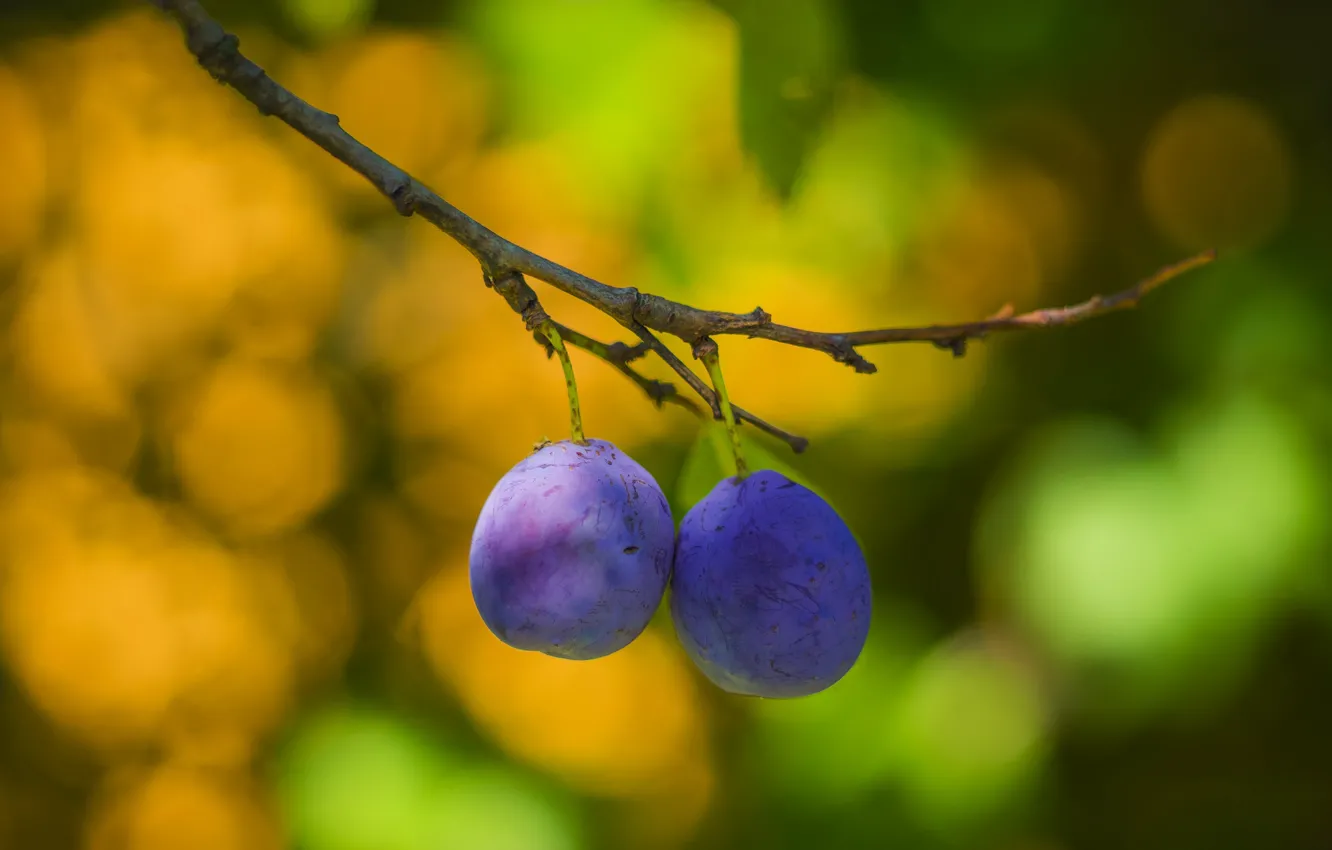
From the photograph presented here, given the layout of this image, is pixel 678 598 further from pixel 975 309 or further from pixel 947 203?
pixel 975 309

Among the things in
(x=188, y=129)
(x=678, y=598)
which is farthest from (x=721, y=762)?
(x=188, y=129)

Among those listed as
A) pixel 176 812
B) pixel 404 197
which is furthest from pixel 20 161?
pixel 404 197

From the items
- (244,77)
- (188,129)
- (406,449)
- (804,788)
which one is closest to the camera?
(244,77)

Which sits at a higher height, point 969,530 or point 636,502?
point 969,530

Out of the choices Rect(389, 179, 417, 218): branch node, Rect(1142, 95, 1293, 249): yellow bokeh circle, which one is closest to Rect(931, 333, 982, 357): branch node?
Rect(389, 179, 417, 218): branch node

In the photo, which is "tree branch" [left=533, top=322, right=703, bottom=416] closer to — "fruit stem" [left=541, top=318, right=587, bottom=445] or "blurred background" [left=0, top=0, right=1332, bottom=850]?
"fruit stem" [left=541, top=318, right=587, bottom=445]

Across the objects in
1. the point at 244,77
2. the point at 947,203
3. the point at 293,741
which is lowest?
the point at 244,77

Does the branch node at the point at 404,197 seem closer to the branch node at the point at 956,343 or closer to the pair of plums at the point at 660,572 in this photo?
the pair of plums at the point at 660,572

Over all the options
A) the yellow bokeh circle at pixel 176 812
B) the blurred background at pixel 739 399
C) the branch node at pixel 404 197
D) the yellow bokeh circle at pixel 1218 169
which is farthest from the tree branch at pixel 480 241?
the yellow bokeh circle at pixel 176 812
